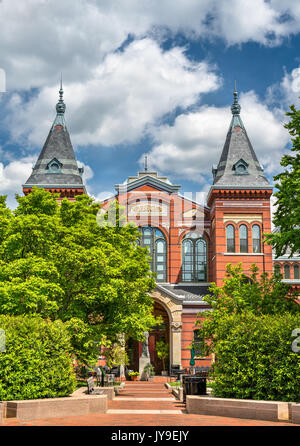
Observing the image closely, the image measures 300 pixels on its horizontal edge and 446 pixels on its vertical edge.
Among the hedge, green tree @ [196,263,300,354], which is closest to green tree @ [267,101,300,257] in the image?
green tree @ [196,263,300,354]

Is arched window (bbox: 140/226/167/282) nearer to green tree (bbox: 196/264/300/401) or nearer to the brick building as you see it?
the brick building

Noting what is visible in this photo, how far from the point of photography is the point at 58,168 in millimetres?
40406

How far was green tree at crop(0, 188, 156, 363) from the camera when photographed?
58.5 ft

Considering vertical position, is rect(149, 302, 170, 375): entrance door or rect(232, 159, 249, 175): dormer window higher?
rect(232, 159, 249, 175): dormer window

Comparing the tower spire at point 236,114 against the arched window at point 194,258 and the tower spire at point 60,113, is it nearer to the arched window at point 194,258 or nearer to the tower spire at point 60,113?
the arched window at point 194,258

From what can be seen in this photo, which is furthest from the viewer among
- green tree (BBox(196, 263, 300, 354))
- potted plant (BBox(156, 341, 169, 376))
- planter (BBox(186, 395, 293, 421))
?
potted plant (BBox(156, 341, 169, 376))

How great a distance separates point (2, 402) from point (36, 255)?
8732 mm

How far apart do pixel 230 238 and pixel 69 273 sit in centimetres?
2140

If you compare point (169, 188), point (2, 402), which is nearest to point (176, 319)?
point (169, 188)

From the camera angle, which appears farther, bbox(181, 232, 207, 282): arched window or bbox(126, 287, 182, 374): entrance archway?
bbox(181, 232, 207, 282): arched window

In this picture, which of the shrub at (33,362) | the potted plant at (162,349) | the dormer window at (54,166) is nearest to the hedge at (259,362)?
the shrub at (33,362)

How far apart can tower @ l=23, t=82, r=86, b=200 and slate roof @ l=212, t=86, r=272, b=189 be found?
37.7ft

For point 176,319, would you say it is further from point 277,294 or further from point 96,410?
point 96,410

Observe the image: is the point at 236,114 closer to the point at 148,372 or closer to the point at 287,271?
the point at 287,271
